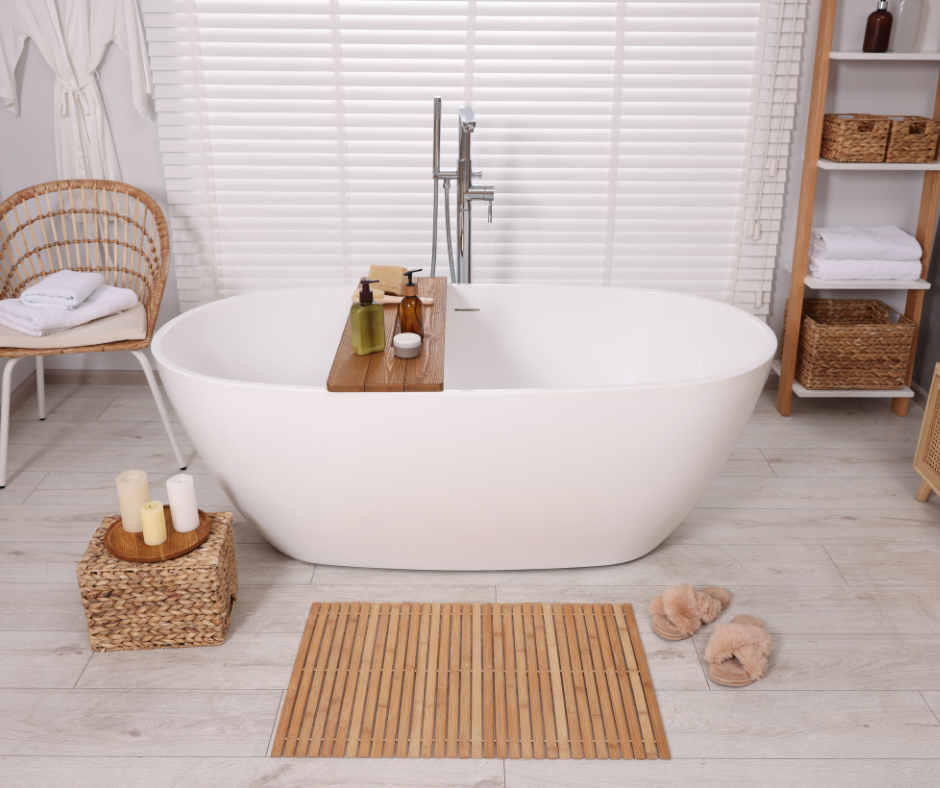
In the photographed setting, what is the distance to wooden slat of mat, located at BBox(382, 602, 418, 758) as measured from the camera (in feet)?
5.94

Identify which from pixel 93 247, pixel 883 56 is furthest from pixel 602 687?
pixel 93 247

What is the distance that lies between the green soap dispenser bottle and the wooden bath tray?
0.02 metres

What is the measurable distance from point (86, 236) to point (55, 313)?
0.54 meters

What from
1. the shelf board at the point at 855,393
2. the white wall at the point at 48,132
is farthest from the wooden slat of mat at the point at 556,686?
the white wall at the point at 48,132

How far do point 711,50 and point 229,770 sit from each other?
2798 mm

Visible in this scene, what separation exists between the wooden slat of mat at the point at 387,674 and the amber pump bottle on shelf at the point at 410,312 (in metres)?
0.74

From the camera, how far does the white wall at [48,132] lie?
3166mm

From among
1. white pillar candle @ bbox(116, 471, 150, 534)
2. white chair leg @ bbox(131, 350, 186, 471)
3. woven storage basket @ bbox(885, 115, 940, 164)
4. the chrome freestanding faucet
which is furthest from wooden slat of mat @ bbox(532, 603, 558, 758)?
woven storage basket @ bbox(885, 115, 940, 164)

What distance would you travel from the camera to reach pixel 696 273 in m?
3.39

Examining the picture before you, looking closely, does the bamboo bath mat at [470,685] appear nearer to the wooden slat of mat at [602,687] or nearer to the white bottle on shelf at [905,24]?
the wooden slat of mat at [602,687]

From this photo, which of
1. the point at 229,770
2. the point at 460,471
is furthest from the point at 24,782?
the point at 460,471

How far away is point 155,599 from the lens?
2020 mm

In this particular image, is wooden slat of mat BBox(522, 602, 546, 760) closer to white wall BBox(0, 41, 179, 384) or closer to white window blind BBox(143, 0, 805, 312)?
white window blind BBox(143, 0, 805, 312)

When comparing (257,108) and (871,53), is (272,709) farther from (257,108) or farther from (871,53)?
(871,53)
